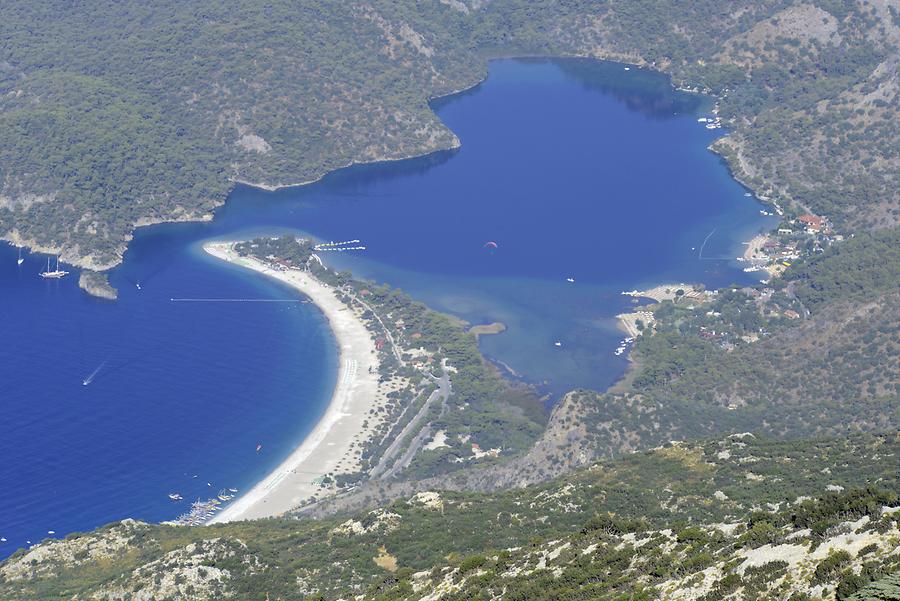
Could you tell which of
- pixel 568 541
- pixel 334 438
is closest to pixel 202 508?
pixel 334 438

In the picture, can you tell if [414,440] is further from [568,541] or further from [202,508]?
[568,541]

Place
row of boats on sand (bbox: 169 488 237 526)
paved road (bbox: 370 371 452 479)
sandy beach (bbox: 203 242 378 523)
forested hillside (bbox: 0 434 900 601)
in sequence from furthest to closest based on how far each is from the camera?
paved road (bbox: 370 371 452 479), sandy beach (bbox: 203 242 378 523), row of boats on sand (bbox: 169 488 237 526), forested hillside (bbox: 0 434 900 601)

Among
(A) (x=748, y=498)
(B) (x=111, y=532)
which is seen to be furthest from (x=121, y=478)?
(A) (x=748, y=498)

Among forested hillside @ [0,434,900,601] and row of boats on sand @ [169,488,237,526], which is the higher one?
forested hillside @ [0,434,900,601]

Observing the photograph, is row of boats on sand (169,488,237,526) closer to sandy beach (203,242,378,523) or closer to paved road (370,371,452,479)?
sandy beach (203,242,378,523)

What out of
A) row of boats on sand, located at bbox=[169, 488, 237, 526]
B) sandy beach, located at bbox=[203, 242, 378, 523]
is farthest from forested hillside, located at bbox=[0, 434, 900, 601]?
sandy beach, located at bbox=[203, 242, 378, 523]

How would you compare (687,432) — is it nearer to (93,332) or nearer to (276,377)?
(276,377)

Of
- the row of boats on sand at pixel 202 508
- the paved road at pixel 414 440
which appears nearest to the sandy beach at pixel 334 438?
the row of boats on sand at pixel 202 508

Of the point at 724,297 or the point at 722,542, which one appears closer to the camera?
the point at 722,542
